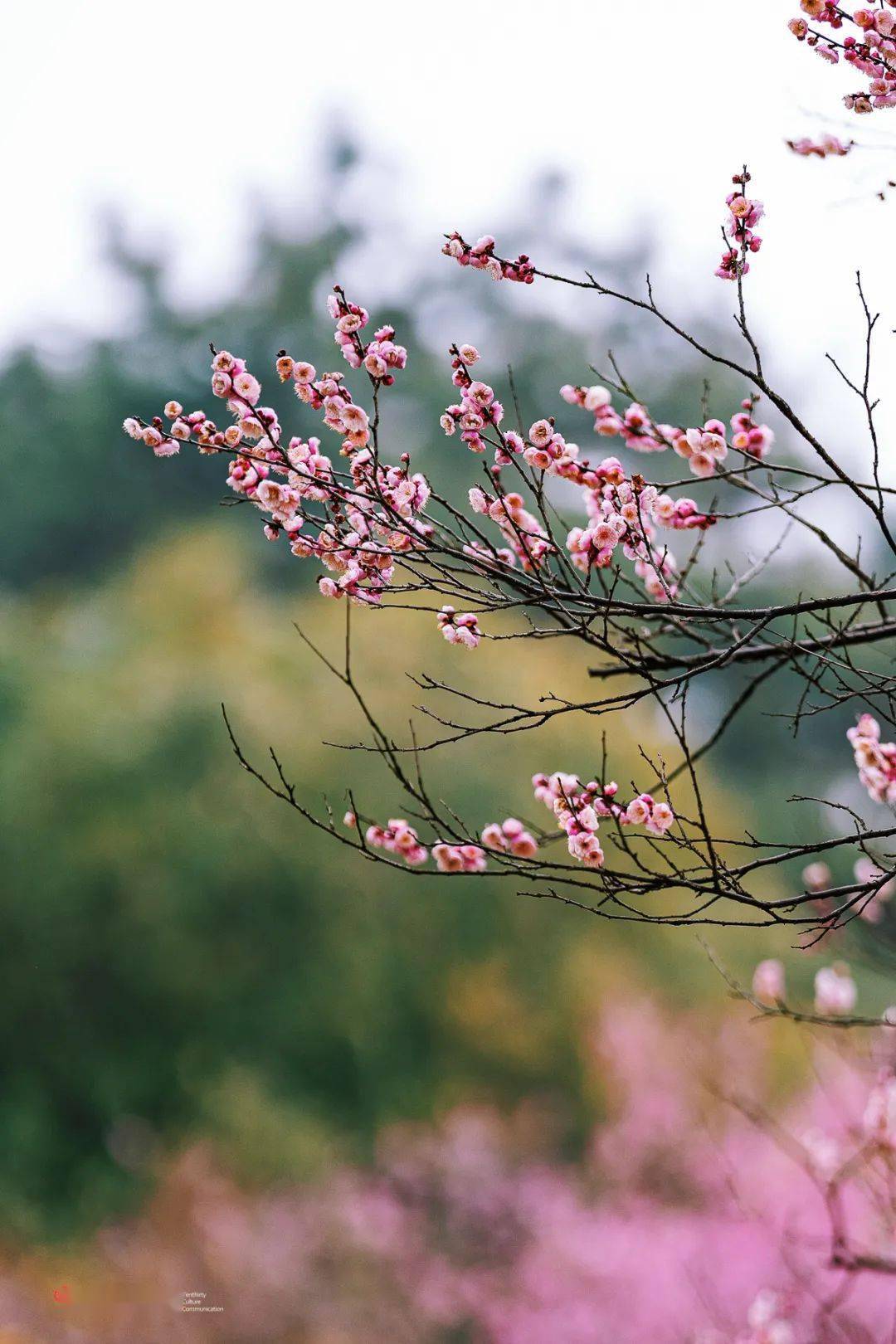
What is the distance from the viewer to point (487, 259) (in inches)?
70.4

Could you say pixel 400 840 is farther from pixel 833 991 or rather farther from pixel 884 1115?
pixel 833 991

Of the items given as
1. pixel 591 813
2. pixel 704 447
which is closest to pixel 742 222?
pixel 704 447

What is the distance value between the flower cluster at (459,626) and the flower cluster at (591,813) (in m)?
0.24

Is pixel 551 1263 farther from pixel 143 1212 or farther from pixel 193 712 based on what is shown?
pixel 193 712

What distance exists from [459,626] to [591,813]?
1.21 feet

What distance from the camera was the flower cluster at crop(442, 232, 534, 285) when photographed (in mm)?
1763

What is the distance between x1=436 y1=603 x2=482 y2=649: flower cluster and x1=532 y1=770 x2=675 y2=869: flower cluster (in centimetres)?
24

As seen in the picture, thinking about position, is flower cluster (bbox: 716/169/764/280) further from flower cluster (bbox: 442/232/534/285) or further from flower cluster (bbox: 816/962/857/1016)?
flower cluster (bbox: 816/962/857/1016)

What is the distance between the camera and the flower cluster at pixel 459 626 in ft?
5.71

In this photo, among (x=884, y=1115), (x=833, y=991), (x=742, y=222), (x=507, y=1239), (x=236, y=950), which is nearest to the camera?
(x=742, y=222)

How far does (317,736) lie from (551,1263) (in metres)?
3.58

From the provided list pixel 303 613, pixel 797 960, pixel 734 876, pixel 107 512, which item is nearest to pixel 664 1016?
pixel 797 960

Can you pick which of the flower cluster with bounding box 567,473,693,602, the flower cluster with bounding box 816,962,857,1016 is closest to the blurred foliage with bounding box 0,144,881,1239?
the flower cluster with bounding box 816,962,857,1016

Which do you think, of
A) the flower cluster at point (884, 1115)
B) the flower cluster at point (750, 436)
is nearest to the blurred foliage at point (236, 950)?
the flower cluster at point (884, 1115)
